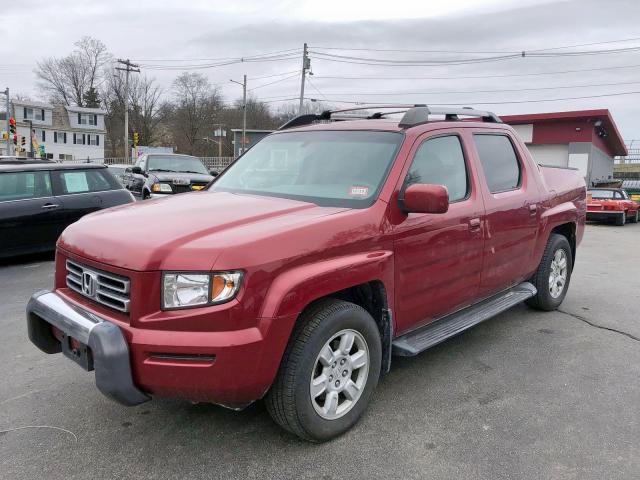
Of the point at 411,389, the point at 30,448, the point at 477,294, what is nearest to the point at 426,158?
the point at 477,294

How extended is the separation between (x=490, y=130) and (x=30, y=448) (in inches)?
159

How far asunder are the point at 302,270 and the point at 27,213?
6.71 m

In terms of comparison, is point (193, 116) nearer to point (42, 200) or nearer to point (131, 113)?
point (131, 113)

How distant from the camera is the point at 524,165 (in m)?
4.83

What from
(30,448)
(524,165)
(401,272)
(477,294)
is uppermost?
(524,165)

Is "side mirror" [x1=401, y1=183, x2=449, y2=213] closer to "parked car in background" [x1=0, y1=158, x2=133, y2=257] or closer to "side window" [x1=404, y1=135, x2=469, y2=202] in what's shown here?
"side window" [x1=404, y1=135, x2=469, y2=202]

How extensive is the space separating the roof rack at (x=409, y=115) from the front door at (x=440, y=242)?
156mm

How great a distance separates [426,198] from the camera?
3.08 m

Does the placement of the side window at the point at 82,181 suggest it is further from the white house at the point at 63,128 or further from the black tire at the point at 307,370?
the white house at the point at 63,128

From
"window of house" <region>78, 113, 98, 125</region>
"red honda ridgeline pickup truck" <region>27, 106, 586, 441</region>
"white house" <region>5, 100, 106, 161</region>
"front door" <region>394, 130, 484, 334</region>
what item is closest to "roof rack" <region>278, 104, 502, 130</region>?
"red honda ridgeline pickup truck" <region>27, 106, 586, 441</region>

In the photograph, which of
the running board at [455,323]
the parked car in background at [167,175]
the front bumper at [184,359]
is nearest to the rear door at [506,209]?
A: the running board at [455,323]

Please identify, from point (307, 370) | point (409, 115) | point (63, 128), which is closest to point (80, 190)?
point (409, 115)

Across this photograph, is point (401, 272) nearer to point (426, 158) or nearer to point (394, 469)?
point (426, 158)

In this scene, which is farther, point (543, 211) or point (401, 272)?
point (543, 211)
